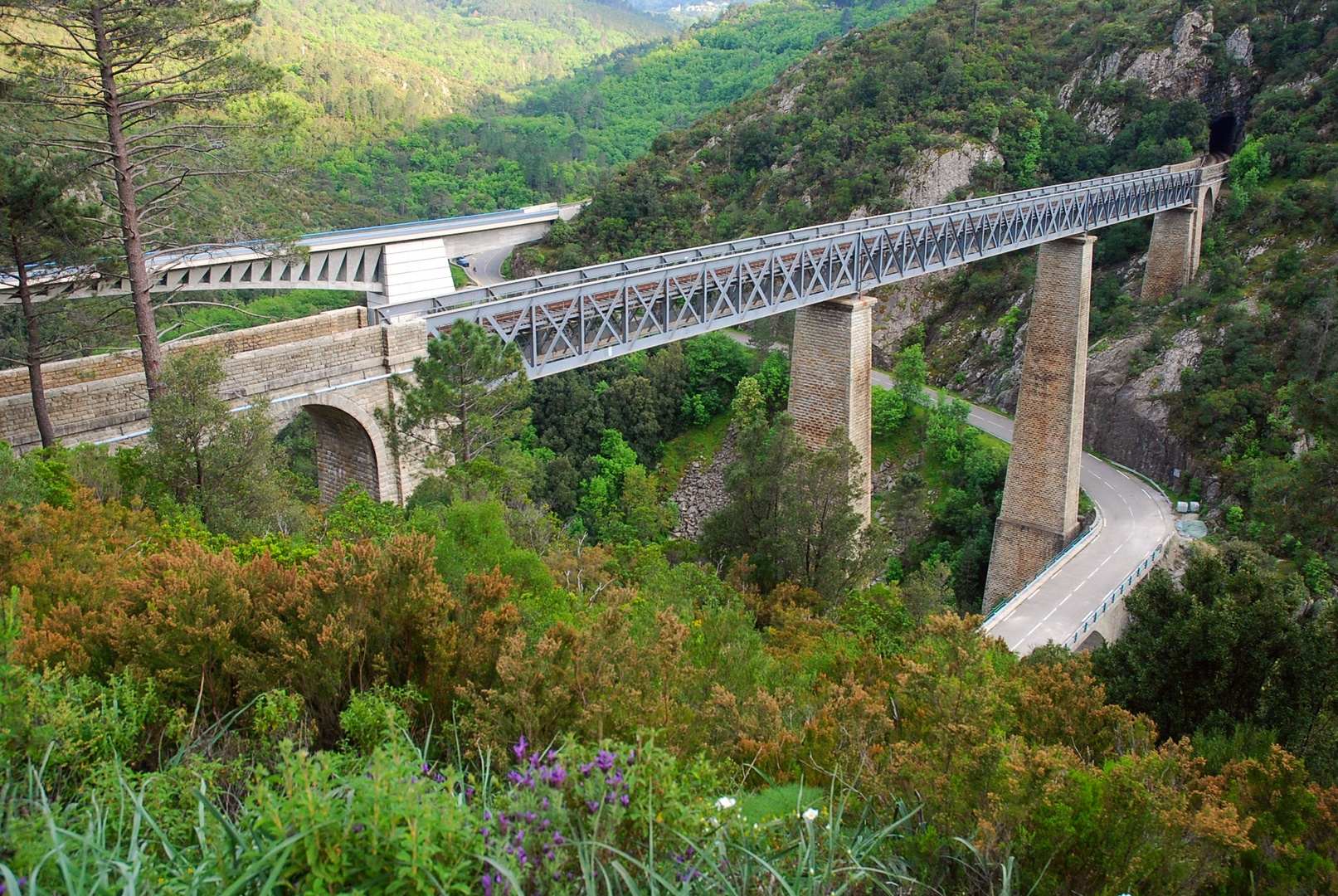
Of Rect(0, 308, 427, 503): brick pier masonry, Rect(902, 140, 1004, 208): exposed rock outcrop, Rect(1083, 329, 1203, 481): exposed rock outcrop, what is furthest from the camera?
Rect(902, 140, 1004, 208): exposed rock outcrop

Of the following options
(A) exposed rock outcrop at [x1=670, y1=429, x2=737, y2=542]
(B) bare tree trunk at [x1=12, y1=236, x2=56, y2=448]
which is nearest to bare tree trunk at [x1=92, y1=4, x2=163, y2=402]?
(B) bare tree trunk at [x1=12, y1=236, x2=56, y2=448]

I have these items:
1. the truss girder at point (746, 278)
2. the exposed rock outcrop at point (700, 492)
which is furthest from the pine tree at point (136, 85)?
the exposed rock outcrop at point (700, 492)

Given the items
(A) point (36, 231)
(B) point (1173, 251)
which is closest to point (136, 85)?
(A) point (36, 231)

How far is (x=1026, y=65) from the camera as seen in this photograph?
55438 millimetres

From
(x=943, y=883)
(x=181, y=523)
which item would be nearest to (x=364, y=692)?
(x=943, y=883)

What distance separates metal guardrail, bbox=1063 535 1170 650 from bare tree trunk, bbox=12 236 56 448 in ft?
64.9

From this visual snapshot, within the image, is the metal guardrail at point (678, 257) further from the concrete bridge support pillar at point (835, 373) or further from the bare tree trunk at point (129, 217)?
the bare tree trunk at point (129, 217)

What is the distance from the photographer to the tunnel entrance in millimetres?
49188

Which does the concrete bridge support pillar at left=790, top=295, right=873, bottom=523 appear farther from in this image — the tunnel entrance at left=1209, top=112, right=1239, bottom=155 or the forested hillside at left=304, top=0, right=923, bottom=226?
the forested hillside at left=304, top=0, right=923, bottom=226

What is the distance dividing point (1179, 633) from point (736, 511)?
11504mm

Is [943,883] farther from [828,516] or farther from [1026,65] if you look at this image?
[1026,65]

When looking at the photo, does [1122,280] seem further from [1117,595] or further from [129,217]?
[129,217]

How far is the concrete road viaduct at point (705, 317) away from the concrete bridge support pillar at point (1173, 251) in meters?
0.08

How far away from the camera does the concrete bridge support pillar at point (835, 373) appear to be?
2339 centimetres
